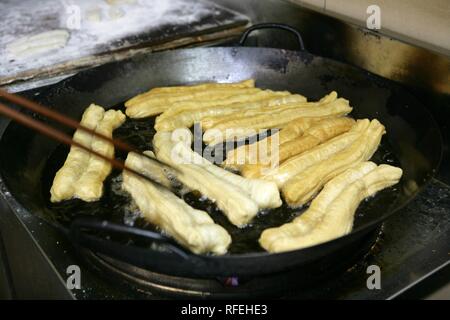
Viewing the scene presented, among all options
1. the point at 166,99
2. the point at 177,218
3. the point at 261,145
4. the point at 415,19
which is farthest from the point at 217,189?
the point at 415,19

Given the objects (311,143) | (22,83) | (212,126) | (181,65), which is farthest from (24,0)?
(311,143)

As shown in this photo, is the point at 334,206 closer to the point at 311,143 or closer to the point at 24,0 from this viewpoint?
the point at 311,143

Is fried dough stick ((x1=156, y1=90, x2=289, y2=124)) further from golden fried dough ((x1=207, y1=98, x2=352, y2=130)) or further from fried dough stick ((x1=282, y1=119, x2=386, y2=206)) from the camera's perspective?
fried dough stick ((x1=282, y1=119, x2=386, y2=206))

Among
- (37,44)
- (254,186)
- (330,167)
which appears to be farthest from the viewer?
(37,44)

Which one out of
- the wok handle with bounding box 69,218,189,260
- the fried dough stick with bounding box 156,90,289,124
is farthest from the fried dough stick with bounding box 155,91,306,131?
the wok handle with bounding box 69,218,189,260

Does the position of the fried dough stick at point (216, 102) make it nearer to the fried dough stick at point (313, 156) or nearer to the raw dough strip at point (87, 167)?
the raw dough strip at point (87, 167)

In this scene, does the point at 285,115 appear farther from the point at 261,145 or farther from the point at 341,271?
the point at 341,271
